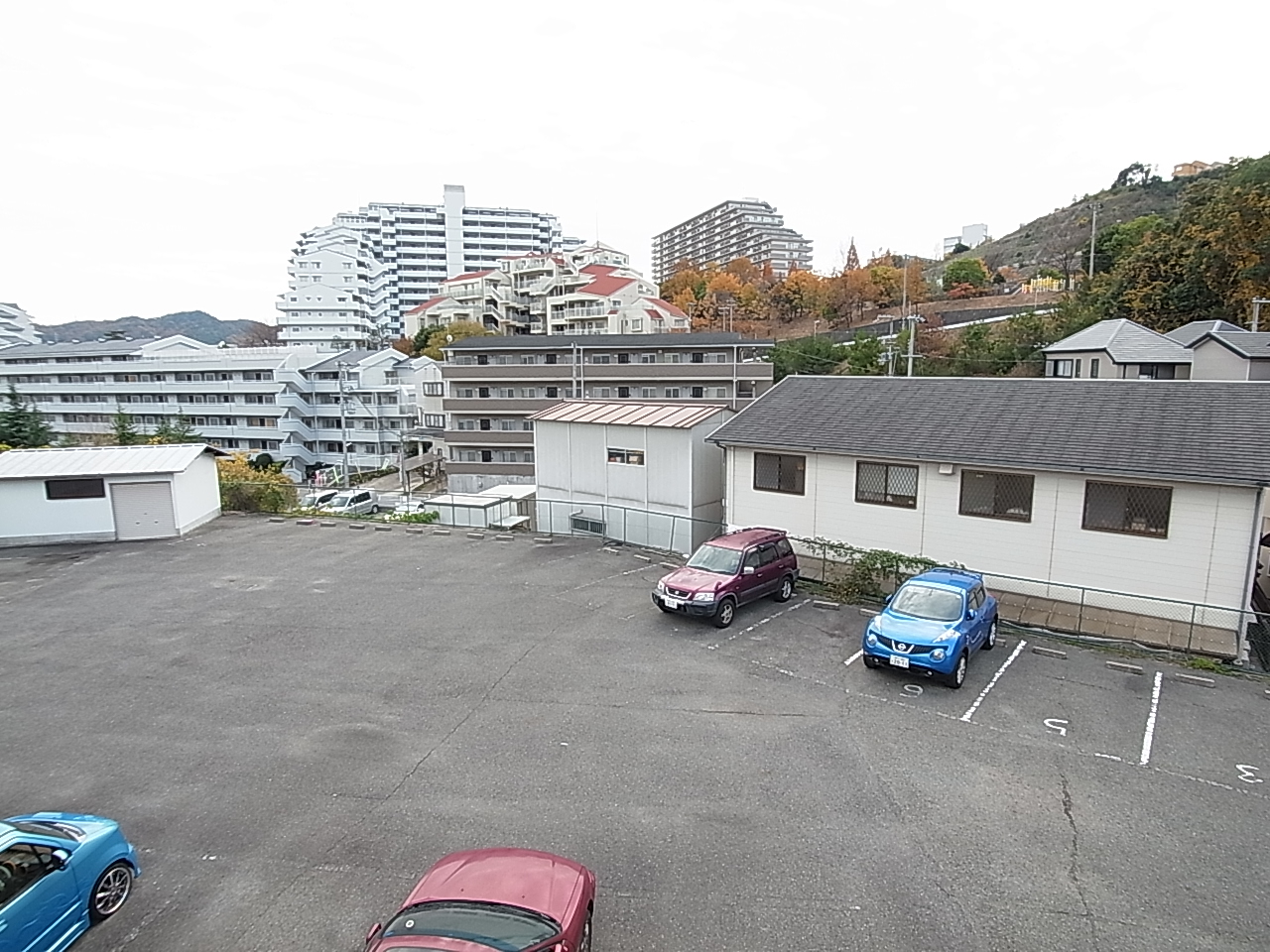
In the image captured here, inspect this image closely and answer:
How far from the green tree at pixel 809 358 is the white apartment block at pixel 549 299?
52.7 feet


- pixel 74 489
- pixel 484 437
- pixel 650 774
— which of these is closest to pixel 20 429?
pixel 74 489

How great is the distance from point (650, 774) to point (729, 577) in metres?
5.51

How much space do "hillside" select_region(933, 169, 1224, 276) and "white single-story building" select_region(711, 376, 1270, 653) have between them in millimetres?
62979

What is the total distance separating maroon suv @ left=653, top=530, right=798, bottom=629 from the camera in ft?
42.6

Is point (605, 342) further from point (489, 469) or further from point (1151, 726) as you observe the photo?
point (1151, 726)

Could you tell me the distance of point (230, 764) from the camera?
337 inches

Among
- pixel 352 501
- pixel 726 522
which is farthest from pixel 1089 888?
pixel 352 501

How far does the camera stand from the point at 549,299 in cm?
7094

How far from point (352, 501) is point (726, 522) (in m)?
25.2

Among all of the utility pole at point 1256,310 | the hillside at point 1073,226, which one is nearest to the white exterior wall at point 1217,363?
the utility pole at point 1256,310

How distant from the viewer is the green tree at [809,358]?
52.6 meters

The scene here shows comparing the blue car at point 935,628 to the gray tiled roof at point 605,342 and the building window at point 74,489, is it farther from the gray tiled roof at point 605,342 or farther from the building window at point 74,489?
the gray tiled roof at point 605,342

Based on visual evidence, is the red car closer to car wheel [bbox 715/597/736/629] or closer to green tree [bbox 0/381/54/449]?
car wheel [bbox 715/597/736/629]

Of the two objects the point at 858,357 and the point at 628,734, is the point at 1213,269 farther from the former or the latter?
the point at 628,734
